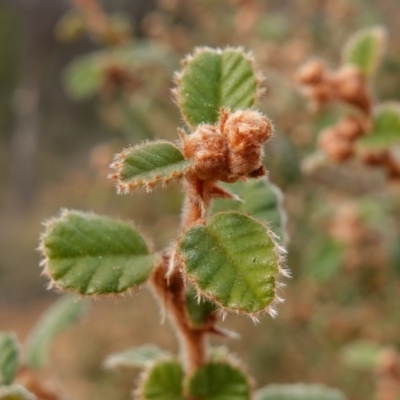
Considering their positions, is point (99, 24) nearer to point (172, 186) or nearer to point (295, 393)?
point (172, 186)

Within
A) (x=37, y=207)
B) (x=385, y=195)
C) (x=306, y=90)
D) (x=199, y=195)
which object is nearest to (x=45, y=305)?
(x=37, y=207)

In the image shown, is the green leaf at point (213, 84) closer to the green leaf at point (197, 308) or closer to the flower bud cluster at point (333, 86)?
the green leaf at point (197, 308)

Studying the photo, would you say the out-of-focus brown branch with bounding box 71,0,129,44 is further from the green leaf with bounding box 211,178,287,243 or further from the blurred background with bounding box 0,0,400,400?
the green leaf with bounding box 211,178,287,243

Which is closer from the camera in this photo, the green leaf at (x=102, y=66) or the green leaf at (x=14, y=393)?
the green leaf at (x=14, y=393)

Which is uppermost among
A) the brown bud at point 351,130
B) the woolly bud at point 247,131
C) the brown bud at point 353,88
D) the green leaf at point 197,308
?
the brown bud at point 353,88

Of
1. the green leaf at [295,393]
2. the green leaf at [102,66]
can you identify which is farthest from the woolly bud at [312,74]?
the green leaf at [102,66]

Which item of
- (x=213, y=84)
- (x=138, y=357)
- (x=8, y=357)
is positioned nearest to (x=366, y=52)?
(x=213, y=84)

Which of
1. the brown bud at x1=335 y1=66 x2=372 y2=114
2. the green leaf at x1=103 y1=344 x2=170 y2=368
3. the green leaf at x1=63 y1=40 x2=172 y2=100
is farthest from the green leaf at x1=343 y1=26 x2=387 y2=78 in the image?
the green leaf at x1=63 y1=40 x2=172 y2=100

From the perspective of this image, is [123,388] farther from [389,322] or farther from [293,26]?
[293,26]
